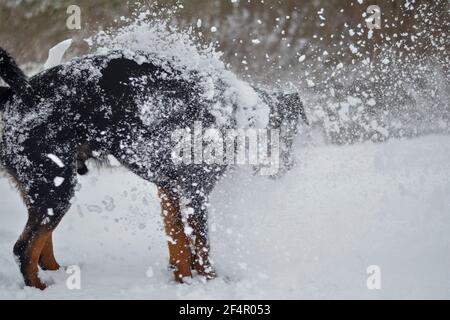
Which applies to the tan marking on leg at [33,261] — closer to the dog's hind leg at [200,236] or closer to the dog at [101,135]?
the dog at [101,135]

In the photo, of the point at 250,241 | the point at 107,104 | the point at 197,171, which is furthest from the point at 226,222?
the point at 107,104

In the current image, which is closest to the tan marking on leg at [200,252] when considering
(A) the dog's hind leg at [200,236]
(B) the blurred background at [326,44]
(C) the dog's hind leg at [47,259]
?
Result: (A) the dog's hind leg at [200,236]

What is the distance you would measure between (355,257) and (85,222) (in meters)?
2.27

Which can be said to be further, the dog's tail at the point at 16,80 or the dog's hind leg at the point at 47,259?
the dog's hind leg at the point at 47,259

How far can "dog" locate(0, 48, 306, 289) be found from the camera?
222 cm

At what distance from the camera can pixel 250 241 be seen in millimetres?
2811

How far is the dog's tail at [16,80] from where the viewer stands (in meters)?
2.25

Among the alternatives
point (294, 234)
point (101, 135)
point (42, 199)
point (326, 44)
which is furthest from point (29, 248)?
point (326, 44)

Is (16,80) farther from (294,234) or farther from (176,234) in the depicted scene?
(294,234)

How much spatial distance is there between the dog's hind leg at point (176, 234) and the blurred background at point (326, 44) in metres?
2.50

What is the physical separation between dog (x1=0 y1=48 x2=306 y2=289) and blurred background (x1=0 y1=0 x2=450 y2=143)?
92.4 inches

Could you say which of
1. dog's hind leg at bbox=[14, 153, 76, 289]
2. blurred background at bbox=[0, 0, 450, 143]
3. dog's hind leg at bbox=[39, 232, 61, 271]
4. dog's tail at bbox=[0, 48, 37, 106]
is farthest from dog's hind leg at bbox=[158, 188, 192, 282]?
blurred background at bbox=[0, 0, 450, 143]

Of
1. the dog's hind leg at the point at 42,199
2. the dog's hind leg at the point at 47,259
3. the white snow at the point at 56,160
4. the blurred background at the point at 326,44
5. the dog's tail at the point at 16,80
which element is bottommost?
the dog's hind leg at the point at 47,259

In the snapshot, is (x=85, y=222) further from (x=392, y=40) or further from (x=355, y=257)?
(x=392, y=40)
